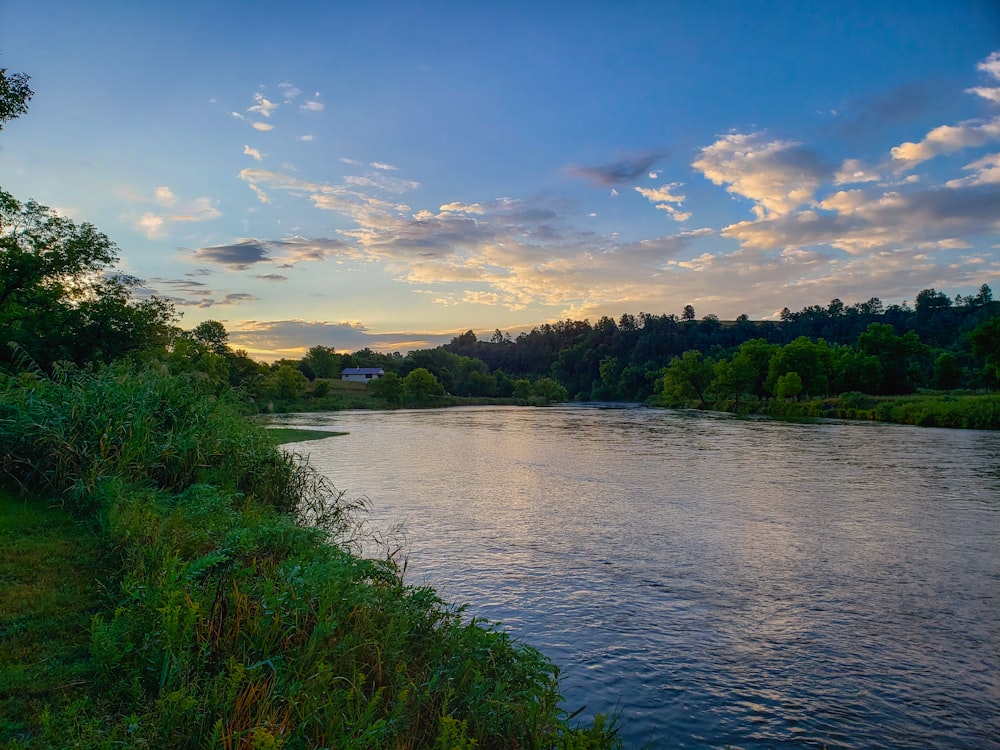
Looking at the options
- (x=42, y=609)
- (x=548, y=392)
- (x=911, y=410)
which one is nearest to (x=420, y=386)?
(x=548, y=392)

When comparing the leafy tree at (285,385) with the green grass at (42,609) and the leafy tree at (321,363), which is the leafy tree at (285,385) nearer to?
the leafy tree at (321,363)

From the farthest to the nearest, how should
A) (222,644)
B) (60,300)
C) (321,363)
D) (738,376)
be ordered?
(321,363)
(738,376)
(60,300)
(222,644)

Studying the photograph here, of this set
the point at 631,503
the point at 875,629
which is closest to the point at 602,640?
the point at 875,629

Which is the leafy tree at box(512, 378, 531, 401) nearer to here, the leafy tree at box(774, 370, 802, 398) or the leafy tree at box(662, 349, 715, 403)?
the leafy tree at box(662, 349, 715, 403)

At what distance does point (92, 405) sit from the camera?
39.3ft

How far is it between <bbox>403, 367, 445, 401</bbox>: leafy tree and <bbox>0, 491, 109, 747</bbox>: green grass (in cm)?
9634

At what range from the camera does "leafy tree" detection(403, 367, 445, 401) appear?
10731 cm

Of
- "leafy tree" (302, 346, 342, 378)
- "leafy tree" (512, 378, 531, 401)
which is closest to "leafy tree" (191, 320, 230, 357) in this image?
"leafy tree" (302, 346, 342, 378)

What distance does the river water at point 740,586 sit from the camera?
21.4ft

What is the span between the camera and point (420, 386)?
109 m

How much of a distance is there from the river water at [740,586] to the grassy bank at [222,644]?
141 cm

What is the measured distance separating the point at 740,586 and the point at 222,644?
819cm

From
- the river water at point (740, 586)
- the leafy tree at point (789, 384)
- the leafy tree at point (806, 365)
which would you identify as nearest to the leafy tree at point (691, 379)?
the leafy tree at point (806, 365)

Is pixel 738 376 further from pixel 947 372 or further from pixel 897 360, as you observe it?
pixel 947 372
